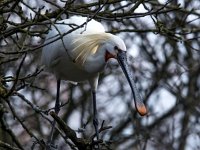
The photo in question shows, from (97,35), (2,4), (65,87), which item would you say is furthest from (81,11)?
(65,87)

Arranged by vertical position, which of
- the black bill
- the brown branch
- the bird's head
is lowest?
the brown branch

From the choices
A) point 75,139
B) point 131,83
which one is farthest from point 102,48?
point 75,139

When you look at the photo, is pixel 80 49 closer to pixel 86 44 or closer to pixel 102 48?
pixel 86 44

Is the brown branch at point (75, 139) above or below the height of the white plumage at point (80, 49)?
below

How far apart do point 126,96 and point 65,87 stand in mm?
1043

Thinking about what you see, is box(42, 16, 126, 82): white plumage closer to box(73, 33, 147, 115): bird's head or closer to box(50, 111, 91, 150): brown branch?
box(73, 33, 147, 115): bird's head

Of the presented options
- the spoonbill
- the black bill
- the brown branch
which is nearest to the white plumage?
the spoonbill

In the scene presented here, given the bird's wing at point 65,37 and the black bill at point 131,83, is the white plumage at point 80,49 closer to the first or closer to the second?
the bird's wing at point 65,37

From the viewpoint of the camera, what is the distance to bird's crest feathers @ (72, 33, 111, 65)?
5651mm

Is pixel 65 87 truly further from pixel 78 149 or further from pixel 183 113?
pixel 78 149

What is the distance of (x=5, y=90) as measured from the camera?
5.11m

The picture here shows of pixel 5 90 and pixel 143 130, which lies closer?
pixel 5 90

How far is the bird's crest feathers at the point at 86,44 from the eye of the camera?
5.65 m

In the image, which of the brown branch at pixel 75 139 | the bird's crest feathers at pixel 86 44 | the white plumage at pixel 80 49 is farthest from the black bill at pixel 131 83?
the brown branch at pixel 75 139
